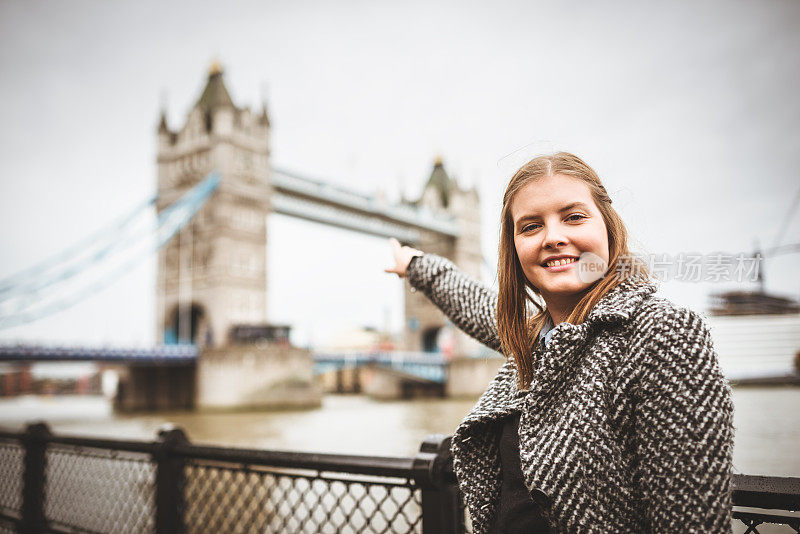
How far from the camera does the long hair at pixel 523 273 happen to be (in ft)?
2.43

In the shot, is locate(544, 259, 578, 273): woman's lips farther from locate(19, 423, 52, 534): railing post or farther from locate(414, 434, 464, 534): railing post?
locate(19, 423, 52, 534): railing post

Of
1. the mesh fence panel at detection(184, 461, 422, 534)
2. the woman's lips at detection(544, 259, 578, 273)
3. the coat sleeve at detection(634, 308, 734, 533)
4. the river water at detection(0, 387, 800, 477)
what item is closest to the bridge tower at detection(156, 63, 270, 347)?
the river water at detection(0, 387, 800, 477)

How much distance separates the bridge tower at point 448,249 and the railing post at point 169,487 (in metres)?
30.5

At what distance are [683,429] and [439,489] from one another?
575 mm

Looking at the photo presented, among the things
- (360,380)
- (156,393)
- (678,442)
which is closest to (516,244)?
(678,442)

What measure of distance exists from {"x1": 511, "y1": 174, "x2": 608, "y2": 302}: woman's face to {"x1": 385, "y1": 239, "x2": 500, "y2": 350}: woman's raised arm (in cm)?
23

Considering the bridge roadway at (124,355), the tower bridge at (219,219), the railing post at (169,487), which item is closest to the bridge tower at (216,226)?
the tower bridge at (219,219)

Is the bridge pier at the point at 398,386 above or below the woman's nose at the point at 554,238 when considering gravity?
below

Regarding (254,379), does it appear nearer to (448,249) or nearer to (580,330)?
(580,330)

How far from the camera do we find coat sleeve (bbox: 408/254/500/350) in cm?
105

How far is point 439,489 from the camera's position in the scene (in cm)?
106

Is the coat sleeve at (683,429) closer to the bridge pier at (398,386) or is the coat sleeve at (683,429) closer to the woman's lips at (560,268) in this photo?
the woman's lips at (560,268)

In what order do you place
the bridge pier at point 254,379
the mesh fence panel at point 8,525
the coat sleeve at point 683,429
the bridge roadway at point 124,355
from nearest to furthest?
1. the coat sleeve at point 683,429
2. the mesh fence panel at point 8,525
3. the bridge roadway at point 124,355
4. the bridge pier at point 254,379

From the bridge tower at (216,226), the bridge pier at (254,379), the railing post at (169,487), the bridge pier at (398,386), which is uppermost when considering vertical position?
the bridge tower at (216,226)
